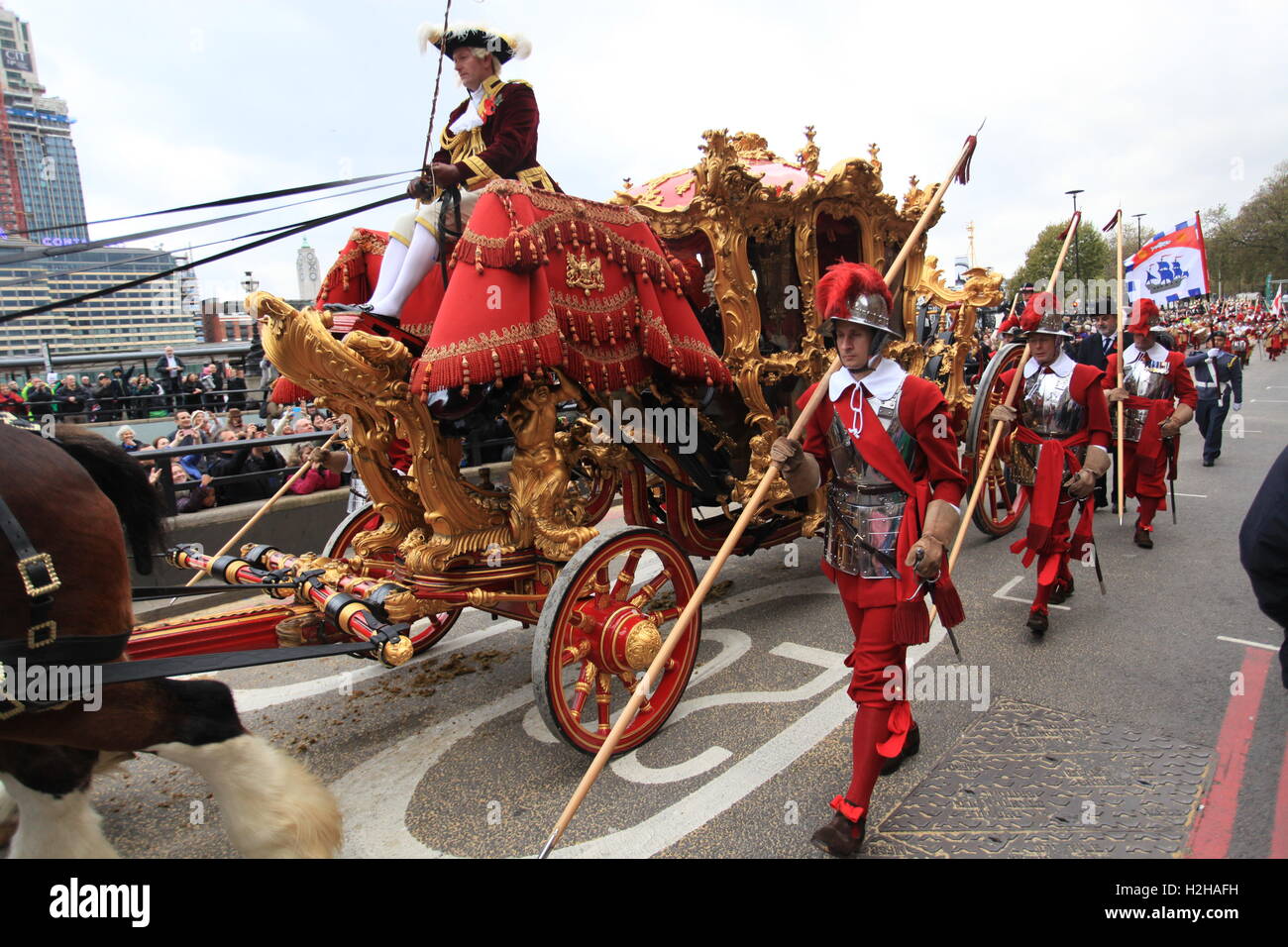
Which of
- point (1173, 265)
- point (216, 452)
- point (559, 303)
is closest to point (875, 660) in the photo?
point (559, 303)

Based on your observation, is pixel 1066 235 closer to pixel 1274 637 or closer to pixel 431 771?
pixel 1274 637

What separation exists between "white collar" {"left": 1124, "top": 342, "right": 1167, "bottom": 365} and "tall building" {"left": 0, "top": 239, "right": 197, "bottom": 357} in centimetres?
736

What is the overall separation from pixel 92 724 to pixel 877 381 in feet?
9.24

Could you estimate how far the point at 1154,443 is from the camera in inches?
251

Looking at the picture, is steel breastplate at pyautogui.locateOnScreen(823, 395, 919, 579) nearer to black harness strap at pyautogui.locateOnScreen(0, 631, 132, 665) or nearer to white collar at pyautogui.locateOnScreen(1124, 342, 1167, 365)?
black harness strap at pyautogui.locateOnScreen(0, 631, 132, 665)

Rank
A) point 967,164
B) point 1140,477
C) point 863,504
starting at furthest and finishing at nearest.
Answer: point 1140,477, point 967,164, point 863,504

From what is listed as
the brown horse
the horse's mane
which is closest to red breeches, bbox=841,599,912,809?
the brown horse

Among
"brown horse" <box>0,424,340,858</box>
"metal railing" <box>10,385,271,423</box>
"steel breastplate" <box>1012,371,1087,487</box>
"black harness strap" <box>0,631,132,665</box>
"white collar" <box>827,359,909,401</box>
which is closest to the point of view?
"black harness strap" <box>0,631,132,665</box>

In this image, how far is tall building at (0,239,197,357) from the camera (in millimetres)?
2525

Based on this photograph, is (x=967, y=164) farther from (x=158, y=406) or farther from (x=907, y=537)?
(x=158, y=406)

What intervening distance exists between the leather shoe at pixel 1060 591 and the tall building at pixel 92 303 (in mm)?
5241

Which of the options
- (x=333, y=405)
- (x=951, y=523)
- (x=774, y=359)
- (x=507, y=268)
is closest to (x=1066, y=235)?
(x=774, y=359)

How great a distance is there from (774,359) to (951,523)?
213 centimetres

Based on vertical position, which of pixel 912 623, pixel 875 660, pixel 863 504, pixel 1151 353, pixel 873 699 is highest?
pixel 1151 353
